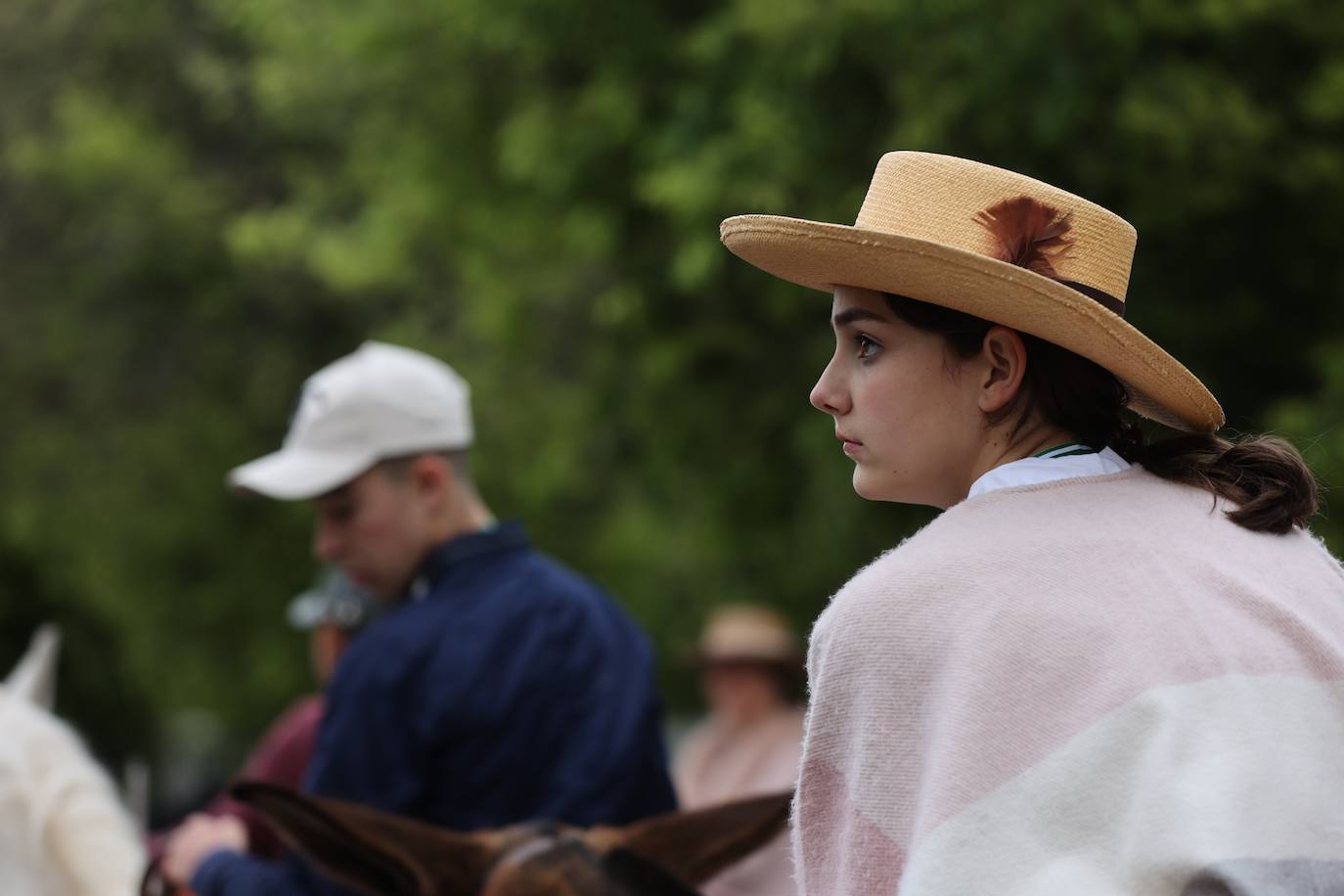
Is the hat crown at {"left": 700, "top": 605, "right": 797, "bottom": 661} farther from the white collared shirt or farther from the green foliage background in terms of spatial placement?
the white collared shirt

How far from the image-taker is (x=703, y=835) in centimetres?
349

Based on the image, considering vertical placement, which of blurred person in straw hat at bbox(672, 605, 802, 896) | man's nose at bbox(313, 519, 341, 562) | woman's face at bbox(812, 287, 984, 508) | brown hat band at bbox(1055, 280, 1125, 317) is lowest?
blurred person in straw hat at bbox(672, 605, 802, 896)

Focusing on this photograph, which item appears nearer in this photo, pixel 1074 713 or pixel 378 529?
pixel 1074 713

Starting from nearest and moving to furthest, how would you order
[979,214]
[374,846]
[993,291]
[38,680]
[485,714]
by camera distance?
[993,291] < [979,214] < [374,846] < [485,714] < [38,680]

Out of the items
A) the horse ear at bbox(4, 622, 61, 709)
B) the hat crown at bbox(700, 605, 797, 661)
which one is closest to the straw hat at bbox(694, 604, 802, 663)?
the hat crown at bbox(700, 605, 797, 661)

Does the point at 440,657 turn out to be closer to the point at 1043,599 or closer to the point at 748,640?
the point at 1043,599

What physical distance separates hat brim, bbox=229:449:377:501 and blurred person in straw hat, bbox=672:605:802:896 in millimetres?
3281

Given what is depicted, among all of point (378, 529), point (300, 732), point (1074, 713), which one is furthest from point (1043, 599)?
point (300, 732)

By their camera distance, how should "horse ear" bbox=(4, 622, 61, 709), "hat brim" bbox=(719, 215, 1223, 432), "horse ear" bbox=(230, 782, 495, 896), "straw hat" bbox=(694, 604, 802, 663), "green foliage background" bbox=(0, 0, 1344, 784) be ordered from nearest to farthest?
"hat brim" bbox=(719, 215, 1223, 432) → "horse ear" bbox=(230, 782, 495, 896) → "horse ear" bbox=(4, 622, 61, 709) → "green foliage background" bbox=(0, 0, 1344, 784) → "straw hat" bbox=(694, 604, 802, 663)

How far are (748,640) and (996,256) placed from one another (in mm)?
5972

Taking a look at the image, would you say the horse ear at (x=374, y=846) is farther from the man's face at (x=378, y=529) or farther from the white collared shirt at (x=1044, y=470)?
the white collared shirt at (x=1044, y=470)

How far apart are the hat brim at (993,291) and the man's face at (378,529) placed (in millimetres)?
1931

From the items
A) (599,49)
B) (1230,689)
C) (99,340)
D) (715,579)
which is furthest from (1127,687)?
(99,340)

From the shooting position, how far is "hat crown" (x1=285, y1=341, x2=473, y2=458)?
3.89m
